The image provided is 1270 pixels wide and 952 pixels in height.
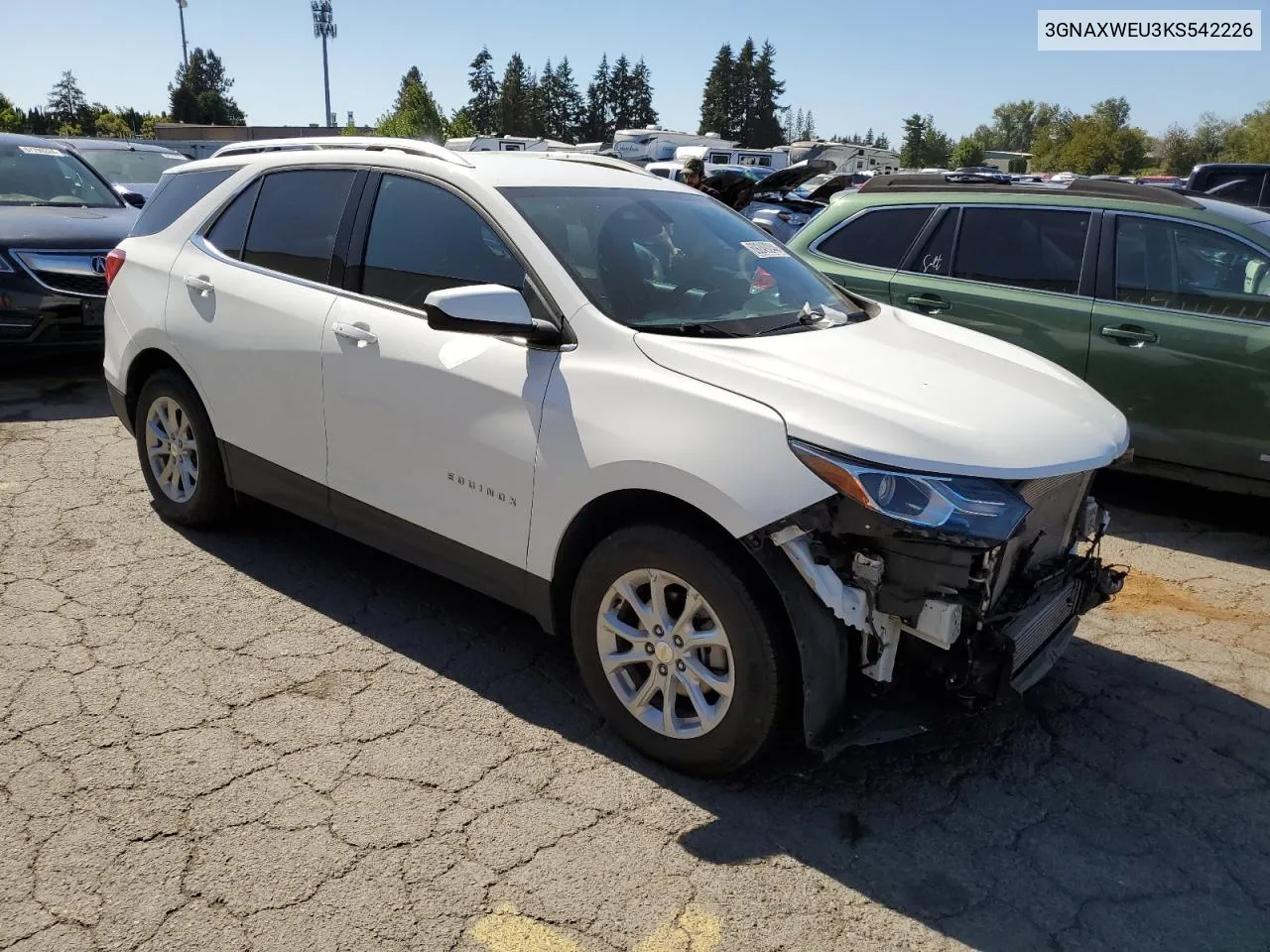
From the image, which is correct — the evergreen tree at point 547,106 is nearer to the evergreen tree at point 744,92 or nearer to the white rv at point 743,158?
the evergreen tree at point 744,92

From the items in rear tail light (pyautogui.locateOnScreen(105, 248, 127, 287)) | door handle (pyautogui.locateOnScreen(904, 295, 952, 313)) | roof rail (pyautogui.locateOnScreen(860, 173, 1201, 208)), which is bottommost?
door handle (pyautogui.locateOnScreen(904, 295, 952, 313))

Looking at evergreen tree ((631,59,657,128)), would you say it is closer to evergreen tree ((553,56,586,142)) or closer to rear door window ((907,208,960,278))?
evergreen tree ((553,56,586,142))

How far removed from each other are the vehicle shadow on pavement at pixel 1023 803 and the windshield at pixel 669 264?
4.56 feet

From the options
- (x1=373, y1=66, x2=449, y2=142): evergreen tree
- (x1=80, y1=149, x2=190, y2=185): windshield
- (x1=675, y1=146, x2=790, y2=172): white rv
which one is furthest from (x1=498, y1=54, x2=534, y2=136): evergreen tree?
(x1=80, y1=149, x2=190, y2=185): windshield

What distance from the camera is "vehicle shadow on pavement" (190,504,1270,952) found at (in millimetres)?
2572

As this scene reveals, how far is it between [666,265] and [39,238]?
608 centimetres

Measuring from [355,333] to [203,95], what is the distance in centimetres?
13113

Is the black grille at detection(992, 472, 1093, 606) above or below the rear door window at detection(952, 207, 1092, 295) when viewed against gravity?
below

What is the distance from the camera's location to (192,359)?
436 centimetres

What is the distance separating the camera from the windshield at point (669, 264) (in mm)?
3270

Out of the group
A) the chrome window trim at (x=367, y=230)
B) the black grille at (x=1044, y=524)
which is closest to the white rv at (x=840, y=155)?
the chrome window trim at (x=367, y=230)

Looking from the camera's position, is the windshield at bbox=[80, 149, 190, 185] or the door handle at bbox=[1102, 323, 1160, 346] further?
the windshield at bbox=[80, 149, 190, 185]

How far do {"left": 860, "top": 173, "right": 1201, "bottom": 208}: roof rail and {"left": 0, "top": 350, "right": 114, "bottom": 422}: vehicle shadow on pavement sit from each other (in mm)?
5566

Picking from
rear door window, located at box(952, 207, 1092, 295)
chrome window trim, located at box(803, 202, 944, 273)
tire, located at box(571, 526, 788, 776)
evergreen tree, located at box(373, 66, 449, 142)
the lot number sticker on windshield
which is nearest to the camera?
tire, located at box(571, 526, 788, 776)
